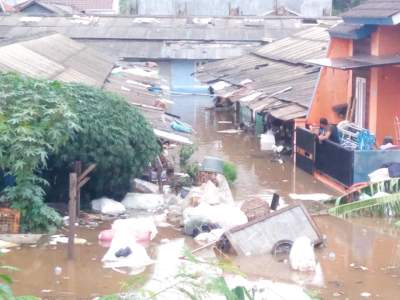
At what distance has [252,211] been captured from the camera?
14742 mm

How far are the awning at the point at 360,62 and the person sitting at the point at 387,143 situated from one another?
148 centimetres

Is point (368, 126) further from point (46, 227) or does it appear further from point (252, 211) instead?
point (46, 227)

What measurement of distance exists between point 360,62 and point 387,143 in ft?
5.81

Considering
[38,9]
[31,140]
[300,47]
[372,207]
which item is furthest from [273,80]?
[38,9]

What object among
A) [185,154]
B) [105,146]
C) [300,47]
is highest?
[300,47]

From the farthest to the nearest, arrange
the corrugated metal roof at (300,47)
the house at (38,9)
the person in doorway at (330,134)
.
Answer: the house at (38,9) → the corrugated metal roof at (300,47) → the person in doorway at (330,134)

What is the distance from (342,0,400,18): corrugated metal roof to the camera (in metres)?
18.2

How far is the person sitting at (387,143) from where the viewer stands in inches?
693

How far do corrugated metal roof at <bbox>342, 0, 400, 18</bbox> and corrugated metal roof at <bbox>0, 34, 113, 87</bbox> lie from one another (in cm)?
591

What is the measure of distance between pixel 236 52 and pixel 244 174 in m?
20.1

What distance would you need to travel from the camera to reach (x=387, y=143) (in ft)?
59.8

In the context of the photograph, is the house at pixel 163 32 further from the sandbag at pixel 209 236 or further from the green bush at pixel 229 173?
the sandbag at pixel 209 236

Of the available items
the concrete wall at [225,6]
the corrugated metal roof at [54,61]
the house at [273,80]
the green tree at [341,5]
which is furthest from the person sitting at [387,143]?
the green tree at [341,5]

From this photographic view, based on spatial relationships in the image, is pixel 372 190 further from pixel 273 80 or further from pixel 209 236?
pixel 273 80
